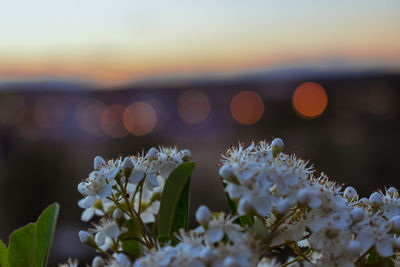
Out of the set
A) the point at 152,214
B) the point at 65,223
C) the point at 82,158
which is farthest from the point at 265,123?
the point at 152,214

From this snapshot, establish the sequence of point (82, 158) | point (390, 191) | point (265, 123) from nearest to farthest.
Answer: point (390, 191)
point (82, 158)
point (265, 123)

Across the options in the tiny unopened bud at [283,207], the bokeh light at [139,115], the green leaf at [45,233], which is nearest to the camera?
the tiny unopened bud at [283,207]

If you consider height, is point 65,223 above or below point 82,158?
below

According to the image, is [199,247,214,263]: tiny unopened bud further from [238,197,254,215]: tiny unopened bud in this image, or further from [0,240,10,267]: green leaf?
[0,240,10,267]: green leaf

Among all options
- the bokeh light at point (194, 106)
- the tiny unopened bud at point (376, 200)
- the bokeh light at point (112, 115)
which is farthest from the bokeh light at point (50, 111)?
the tiny unopened bud at point (376, 200)

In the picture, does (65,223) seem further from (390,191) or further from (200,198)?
(390,191)

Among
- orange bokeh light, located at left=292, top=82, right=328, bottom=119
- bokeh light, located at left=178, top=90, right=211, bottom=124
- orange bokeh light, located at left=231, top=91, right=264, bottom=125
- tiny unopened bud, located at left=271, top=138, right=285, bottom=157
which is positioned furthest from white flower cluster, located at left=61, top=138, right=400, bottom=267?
bokeh light, located at left=178, top=90, right=211, bottom=124

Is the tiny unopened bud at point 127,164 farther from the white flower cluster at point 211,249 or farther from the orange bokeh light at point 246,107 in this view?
the orange bokeh light at point 246,107
